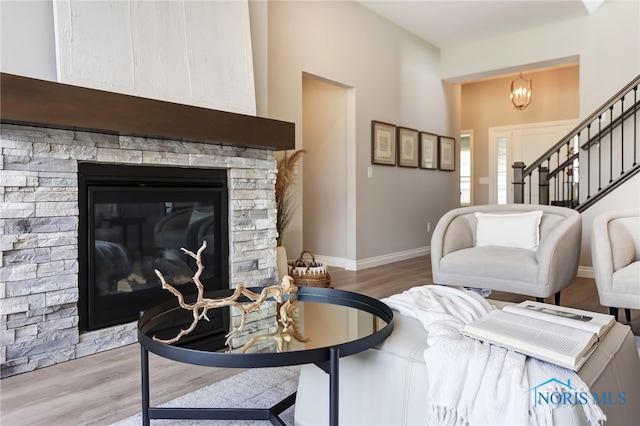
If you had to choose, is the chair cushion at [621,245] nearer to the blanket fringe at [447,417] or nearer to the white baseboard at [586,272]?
the white baseboard at [586,272]

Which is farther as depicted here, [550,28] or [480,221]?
[550,28]

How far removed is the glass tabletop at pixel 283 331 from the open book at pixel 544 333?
306 millimetres

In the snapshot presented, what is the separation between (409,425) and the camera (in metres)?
1.24

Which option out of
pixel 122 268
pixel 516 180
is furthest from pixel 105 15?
pixel 516 180

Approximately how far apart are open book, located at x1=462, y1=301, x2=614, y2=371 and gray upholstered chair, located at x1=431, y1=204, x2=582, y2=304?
155 centimetres

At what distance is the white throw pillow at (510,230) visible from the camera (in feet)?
10.8

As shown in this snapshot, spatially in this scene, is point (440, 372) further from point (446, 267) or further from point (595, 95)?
point (595, 95)

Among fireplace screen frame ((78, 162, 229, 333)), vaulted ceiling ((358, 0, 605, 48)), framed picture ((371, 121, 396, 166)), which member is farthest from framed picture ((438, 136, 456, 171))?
fireplace screen frame ((78, 162, 229, 333))

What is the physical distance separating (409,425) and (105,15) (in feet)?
8.18

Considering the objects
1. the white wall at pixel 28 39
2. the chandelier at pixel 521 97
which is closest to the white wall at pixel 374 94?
the chandelier at pixel 521 97

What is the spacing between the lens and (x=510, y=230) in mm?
3369

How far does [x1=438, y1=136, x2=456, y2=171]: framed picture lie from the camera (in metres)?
6.34

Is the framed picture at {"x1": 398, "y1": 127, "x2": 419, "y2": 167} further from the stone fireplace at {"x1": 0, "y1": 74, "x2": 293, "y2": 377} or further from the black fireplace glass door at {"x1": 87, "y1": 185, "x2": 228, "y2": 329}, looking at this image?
the stone fireplace at {"x1": 0, "y1": 74, "x2": 293, "y2": 377}
